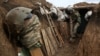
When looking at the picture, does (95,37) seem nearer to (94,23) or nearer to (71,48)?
(94,23)

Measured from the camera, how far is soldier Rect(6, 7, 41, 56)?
16.7 feet

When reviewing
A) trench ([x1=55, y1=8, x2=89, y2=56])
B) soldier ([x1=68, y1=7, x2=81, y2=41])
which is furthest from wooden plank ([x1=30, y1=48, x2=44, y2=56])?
soldier ([x1=68, y1=7, x2=81, y2=41])

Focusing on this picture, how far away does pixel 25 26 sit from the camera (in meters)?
5.19

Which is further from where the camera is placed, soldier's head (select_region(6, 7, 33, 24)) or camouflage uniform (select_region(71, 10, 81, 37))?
camouflage uniform (select_region(71, 10, 81, 37))

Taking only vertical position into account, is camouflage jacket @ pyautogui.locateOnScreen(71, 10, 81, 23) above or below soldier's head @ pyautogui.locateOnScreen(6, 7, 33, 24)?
below

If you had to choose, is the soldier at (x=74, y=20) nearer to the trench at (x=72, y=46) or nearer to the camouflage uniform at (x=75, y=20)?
the camouflage uniform at (x=75, y=20)

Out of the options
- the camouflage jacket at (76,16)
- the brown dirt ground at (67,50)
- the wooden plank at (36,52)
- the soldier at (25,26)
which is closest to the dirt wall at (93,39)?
the wooden plank at (36,52)

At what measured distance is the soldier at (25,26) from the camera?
5096mm

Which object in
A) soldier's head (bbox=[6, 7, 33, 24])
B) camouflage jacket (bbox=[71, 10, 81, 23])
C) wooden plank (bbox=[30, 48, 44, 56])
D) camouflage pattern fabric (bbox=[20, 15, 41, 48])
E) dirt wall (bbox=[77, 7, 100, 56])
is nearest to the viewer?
soldier's head (bbox=[6, 7, 33, 24])

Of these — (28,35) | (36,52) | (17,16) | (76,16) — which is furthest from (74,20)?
(17,16)

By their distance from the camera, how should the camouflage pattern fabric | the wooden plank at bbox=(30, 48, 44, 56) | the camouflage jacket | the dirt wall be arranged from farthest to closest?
1. the camouflage jacket
2. the dirt wall
3. the wooden plank at bbox=(30, 48, 44, 56)
4. the camouflage pattern fabric

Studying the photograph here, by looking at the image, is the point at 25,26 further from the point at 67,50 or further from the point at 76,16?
the point at 76,16

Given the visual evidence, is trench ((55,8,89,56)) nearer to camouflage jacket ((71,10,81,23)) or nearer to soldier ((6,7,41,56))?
camouflage jacket ((71,10,81,23))

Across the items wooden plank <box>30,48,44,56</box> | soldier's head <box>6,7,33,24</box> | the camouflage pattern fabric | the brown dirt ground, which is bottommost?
the brown dirt ground
